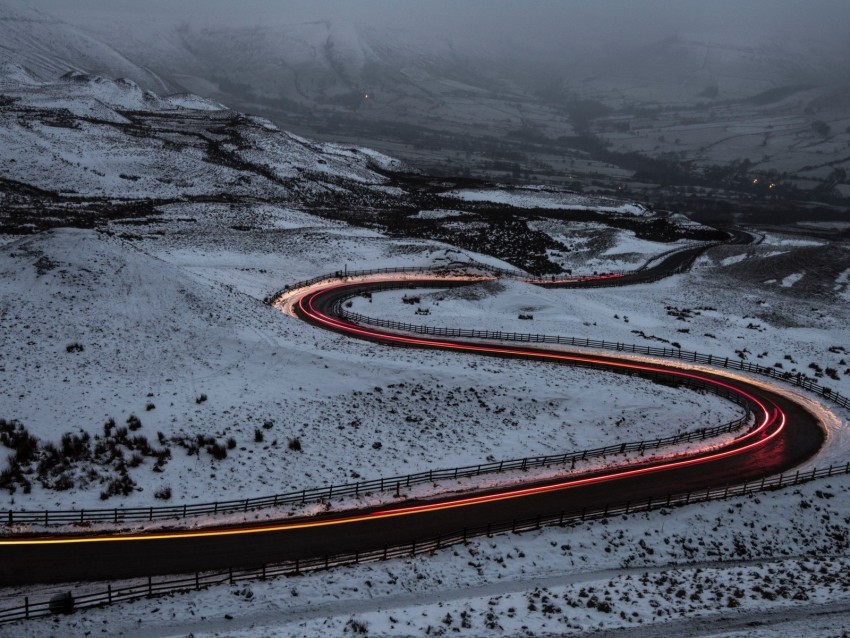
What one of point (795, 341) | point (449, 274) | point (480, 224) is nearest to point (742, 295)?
point (795, 341)

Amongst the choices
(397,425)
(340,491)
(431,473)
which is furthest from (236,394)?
(431,473)

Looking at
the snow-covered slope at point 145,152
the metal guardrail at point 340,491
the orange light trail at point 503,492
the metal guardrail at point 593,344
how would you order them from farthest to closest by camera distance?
the snow-covered slope at point 145,152 → the metal guardrail at point 593,344 → the metal guardrail at point 340,491 → the orange light trail at point 503,492

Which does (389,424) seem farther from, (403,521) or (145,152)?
(145,152)

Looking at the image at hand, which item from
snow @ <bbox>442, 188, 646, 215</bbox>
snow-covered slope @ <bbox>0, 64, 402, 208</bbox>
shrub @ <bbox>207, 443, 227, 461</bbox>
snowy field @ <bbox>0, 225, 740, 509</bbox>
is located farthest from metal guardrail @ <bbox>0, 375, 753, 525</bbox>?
snow @ <bbox>442, 188, 646, 215</bbox>

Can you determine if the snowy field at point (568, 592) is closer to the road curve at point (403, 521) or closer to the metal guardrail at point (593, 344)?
the road curve at point (403, 521)

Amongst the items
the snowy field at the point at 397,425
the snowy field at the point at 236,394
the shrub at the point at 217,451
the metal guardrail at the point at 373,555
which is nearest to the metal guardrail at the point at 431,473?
the snowy field at the point at 236,394
